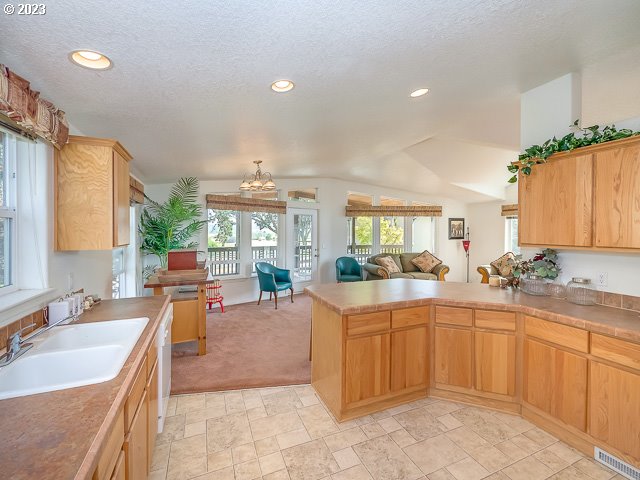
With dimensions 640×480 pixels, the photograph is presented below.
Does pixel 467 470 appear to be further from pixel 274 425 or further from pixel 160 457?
pixel 160 457

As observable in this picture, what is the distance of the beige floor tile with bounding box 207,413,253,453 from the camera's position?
1993 millimetres

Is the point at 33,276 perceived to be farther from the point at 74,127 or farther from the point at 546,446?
the point at 546,446

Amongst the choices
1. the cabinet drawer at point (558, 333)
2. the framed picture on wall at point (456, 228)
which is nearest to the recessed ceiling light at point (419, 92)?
the cabinet drawer at point (558, 333)

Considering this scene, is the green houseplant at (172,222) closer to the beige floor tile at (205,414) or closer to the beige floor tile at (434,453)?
the beige floor tile at (205,414)

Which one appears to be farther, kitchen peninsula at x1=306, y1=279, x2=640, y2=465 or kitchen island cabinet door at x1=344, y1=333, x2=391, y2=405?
kitchen island cabinet door at x1=344, y1=333, x2=391, y2=405

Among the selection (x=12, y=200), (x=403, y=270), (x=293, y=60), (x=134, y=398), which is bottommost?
(x=403, y=270)

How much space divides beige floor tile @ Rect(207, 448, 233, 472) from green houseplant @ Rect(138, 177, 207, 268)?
10.7ft

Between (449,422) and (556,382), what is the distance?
0.77 metres

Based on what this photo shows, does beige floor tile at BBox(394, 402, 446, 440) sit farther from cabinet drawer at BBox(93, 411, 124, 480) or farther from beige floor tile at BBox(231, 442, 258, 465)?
cabinet drawer at BBox(93, 411, 124, 480)

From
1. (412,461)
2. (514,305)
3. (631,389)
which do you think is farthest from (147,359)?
(631,389)

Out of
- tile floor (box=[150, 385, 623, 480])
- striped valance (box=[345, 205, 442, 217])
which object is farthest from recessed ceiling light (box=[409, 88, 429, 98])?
striped valance (box=[345, 205, 442, 217])

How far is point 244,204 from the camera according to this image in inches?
218

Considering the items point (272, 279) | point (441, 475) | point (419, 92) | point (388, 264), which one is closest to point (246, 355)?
point (272, 279)

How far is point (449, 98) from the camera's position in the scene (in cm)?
273
